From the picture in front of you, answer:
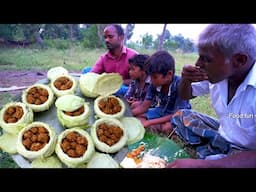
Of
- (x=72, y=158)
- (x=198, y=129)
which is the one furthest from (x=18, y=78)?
(x=198, y=129)

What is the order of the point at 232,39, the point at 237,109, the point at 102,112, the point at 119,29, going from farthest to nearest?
the point at 102,112, the point at 119,29, the point at 237,109, the point at 232,39

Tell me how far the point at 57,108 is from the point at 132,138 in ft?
1.45

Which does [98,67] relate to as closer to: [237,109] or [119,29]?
[119,29]

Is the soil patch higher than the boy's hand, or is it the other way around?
the boy's hand

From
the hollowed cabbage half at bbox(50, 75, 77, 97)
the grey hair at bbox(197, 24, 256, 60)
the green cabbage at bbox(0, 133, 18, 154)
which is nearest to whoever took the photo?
the grey hair at bbox(197, 24, 256, 60)

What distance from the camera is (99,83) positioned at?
2.04m

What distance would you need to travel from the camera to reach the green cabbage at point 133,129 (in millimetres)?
1926

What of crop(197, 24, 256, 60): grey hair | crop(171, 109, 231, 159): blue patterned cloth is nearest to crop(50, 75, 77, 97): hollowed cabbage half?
crop(171, 109, 231, 159): blue patterned cloth

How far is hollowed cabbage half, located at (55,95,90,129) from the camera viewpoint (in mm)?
1864

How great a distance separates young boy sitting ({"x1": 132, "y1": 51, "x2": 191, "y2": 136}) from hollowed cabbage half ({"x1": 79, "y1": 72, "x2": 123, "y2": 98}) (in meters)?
0.18

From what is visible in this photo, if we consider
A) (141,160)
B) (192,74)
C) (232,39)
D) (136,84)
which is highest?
(232,39)

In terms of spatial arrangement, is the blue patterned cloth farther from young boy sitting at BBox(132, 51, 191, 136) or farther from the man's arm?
the man's arm

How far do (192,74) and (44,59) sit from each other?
2.62 feet

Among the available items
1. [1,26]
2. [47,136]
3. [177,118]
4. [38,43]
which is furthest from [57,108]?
[177,118]
